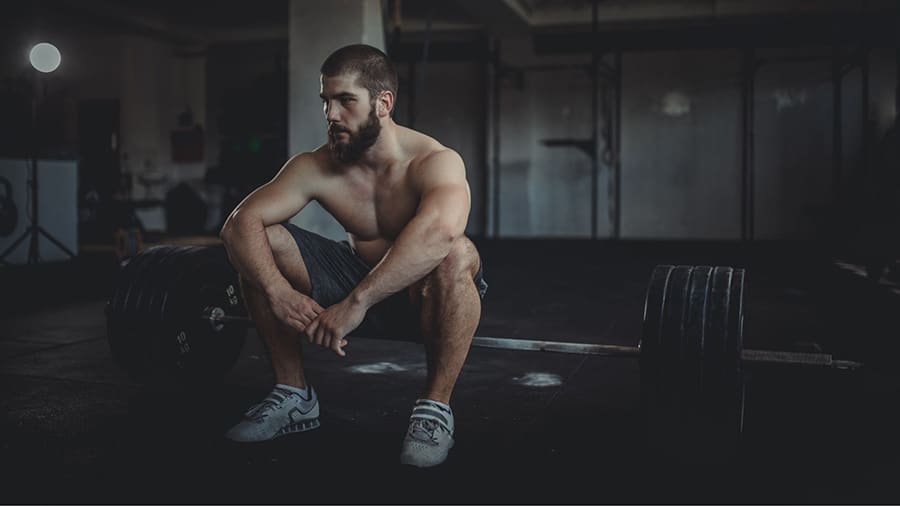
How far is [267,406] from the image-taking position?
1.71 meters

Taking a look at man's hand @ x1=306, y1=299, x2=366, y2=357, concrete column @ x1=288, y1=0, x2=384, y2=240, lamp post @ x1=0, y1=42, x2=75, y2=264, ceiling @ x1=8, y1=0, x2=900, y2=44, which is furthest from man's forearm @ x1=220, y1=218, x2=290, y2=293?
ceiling @ x1=8, y1=0, x2=900, y2=44

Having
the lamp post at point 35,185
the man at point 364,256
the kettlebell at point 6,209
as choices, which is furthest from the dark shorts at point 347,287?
the kettlebell at point 6,209

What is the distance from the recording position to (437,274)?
158cm

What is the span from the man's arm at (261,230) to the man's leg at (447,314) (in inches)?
11.1

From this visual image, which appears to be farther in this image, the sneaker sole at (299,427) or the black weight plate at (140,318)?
the black weight plate at (140,318)

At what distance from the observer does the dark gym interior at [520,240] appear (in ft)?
4.83

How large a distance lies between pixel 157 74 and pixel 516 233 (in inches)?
174

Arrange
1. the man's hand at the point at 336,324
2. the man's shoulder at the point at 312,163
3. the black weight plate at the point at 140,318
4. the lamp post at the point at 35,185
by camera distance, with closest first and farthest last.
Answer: the man's hand at the point at 336,324 < the man's shoulder at the point at 312,163 < the black weight plate at the point at 140,318 < the lamp post at the point at 35,185

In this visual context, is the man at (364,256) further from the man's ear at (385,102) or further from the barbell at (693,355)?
the barbell at (693,355)

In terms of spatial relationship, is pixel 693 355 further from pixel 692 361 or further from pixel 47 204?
pixel 47 204

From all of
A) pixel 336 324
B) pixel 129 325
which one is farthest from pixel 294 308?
pixel 129 325

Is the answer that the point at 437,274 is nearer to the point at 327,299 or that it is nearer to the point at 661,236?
the point at 327,299

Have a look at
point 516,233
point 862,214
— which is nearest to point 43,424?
point 862,214

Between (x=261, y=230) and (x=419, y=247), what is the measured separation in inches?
14.0
